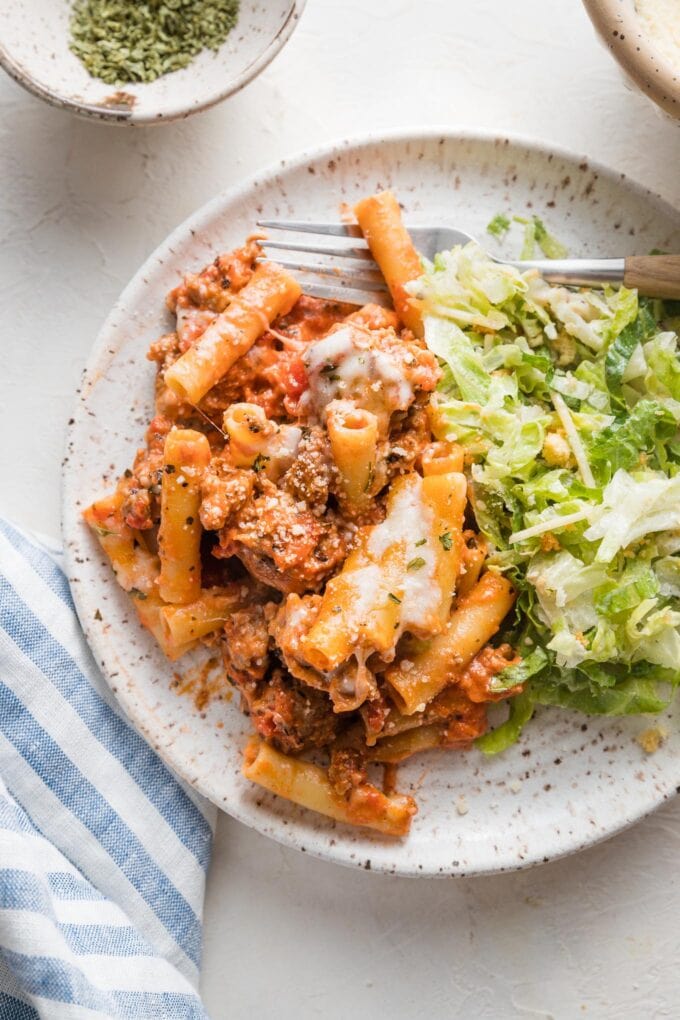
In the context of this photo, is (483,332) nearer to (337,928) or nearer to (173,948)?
(337,928)

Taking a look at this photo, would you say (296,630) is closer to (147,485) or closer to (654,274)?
(147,485)

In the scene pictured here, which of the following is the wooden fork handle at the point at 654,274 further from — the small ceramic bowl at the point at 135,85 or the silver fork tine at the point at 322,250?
the small ceramic bowl at the point at 135,85

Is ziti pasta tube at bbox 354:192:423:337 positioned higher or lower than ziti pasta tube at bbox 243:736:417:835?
higher

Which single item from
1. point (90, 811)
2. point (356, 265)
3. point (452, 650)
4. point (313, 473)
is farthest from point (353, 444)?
point (90, 811)

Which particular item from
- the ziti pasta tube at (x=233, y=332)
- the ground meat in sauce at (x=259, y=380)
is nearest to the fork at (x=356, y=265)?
the ziti pasta tube at (x=233, y=332)

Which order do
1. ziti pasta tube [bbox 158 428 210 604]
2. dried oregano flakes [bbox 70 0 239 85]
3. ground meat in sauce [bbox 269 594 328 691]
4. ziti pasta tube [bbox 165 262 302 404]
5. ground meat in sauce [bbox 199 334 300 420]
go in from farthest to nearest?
dried oregano flakes [bbox 70 0 239 85] → ground meat in sauce [bbox 199 334 300 420] → ziti pasta tube [bbox 165 262 302 404] → ziti pasta tube [bbox 158 428 210 604] → ground meat in sauce [bbox 269 594 328 691]

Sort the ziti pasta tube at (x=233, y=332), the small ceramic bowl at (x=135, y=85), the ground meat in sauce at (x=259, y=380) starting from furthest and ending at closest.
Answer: the small ceramic bowl at (x=135, y=85) < the ground meat in sauce at (x=259, y=380) < the ziti pasta tube at (x=233, y=332)

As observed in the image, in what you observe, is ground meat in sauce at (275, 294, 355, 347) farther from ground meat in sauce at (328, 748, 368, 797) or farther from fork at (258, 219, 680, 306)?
ground meat in sauce at (328, 748, 368, 797)

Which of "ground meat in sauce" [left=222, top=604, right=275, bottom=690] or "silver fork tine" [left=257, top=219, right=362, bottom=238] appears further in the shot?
"silver fork tine" [left=257, top=219, right=362, bottom=238]

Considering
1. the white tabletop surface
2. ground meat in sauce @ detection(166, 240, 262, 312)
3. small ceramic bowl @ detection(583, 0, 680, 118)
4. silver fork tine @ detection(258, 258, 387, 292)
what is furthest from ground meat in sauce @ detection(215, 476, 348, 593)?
small ceramic bowl @ detection(583, 0, 680, 118)
